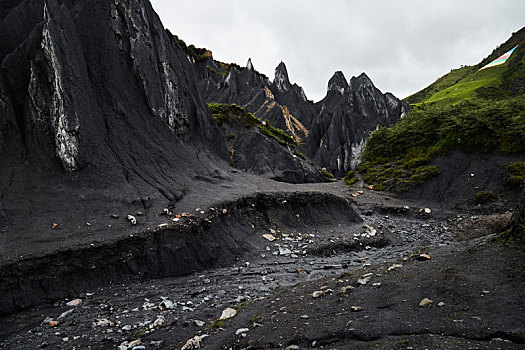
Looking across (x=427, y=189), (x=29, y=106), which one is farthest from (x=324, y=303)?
(x=427, y=189)

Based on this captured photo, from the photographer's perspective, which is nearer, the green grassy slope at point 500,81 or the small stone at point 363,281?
the small stone at point 363,281

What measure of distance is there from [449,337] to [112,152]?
14.0 meters

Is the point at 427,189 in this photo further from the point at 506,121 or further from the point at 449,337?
the point at 449,337

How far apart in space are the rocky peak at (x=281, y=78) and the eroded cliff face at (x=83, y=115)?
251ft

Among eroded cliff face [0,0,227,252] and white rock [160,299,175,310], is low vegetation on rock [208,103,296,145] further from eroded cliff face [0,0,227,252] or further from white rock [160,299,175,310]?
white rock [160,299,175,310]

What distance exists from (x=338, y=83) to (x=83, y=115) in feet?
270

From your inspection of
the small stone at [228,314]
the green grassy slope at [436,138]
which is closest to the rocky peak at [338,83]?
the green grassy slope at [436,138]

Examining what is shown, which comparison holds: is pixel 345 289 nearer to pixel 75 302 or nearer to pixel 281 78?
pixel 75 302

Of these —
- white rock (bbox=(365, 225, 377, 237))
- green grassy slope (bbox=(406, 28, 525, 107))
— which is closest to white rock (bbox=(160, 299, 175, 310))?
white rock (bbox=(365, 225, 377, 237))

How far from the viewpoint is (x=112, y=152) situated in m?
13.1

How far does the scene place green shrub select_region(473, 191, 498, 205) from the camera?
19984 mm

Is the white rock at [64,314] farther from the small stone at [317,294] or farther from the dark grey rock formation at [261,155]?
the dark grey rock formation at [261,155]

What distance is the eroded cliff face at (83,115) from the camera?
10.7 m

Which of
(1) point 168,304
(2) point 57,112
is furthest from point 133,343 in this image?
(2) point 57,112
